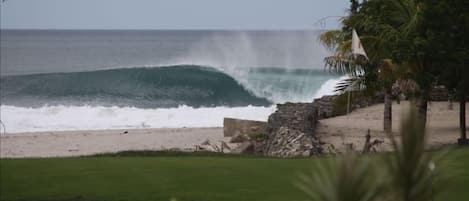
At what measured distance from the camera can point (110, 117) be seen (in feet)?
125

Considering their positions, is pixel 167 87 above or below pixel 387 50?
below

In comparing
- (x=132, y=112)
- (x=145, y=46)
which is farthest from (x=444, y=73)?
(x=145, y=46)

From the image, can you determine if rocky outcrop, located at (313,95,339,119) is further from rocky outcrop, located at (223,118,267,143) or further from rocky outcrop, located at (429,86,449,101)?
rocky outcrop, located at (429,86,449,101)

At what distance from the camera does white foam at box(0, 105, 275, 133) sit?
3488cm

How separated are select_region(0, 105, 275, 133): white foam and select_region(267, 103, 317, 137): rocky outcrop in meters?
8.52

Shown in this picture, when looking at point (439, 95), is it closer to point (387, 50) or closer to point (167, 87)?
point (387, 50)

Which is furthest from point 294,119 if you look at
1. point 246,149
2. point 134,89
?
point 134,89

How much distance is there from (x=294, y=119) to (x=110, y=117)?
52.5 ft

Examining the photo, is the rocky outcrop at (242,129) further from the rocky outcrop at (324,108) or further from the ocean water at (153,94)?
the ocean water at (153,94)

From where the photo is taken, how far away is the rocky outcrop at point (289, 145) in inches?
693

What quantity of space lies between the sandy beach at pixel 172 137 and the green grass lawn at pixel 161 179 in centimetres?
960

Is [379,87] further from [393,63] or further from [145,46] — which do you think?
[145,46]

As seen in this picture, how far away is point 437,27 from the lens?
20625mm

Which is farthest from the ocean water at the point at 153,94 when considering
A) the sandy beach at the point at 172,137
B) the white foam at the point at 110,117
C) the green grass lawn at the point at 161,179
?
the green grass lawn at the point at 161,179
